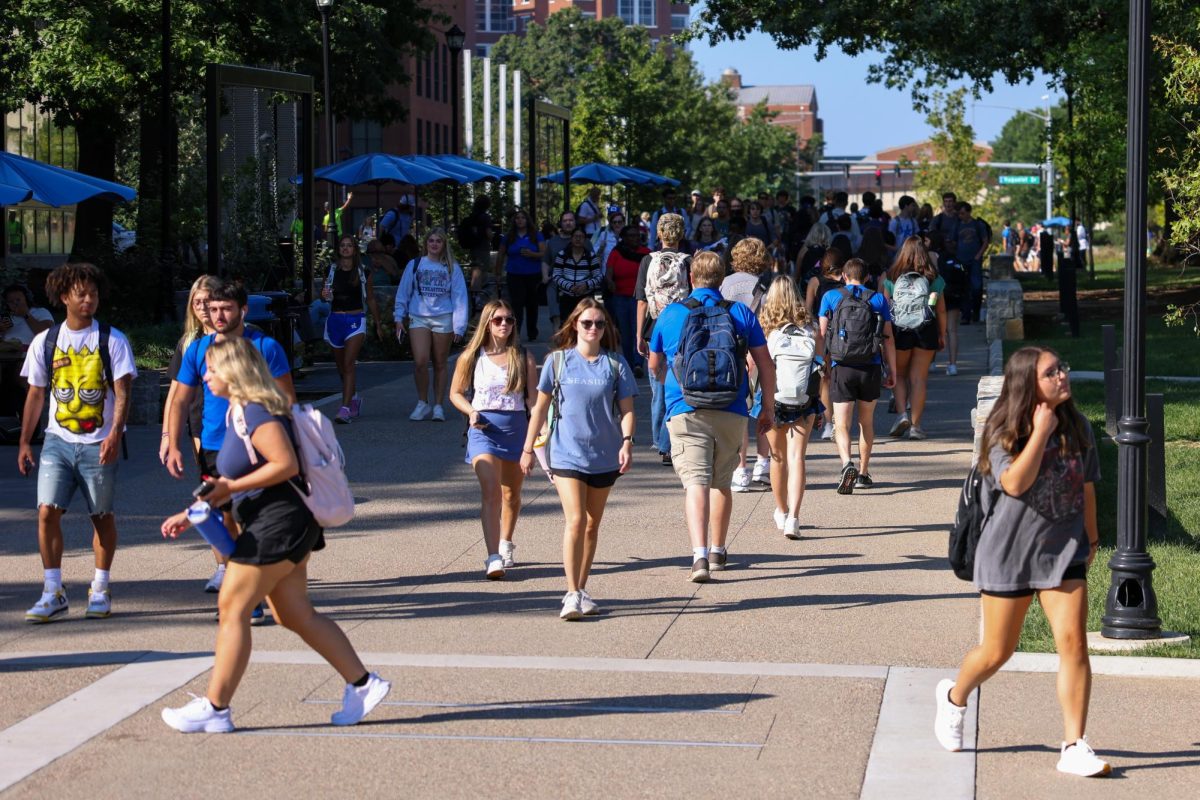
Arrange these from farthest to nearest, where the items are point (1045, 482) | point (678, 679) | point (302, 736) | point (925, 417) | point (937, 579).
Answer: point (925, 417) < point (937, 579) < point (678, 679) < point (302, 736) < point (1045, 482)

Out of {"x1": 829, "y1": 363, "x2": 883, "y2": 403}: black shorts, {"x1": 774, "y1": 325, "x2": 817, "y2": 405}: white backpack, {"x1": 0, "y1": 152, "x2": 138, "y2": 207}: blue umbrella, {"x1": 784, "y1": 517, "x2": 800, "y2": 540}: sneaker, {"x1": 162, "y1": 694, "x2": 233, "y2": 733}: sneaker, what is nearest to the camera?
{"x1": 162, "y1": 694, "x2": 233, "y2": 733}: sneaker

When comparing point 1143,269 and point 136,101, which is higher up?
point 136,101

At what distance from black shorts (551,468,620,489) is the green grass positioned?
2064mm

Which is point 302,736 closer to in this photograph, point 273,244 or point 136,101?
point 273,244

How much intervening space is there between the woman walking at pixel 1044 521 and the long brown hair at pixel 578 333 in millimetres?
2910

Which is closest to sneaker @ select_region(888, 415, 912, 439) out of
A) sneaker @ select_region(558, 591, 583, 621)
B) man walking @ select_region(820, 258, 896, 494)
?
→ man walking @ select_region(820, 258, 896, 494)

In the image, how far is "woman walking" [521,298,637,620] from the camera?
26.9 feet

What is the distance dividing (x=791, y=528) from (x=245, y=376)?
16.5 feet

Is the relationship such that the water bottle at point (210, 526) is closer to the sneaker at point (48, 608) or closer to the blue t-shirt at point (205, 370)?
the blue t-shirt at point (205, 370)

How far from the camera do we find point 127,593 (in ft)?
29.0

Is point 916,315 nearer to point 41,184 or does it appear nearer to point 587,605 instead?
point 587,605

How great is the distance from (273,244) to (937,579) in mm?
13499

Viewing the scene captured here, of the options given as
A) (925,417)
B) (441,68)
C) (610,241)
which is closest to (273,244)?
(610,241)

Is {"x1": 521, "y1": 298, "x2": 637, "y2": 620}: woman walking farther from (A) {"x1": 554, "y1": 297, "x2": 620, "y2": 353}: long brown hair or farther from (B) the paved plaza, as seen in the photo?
(B) the paved plaza
